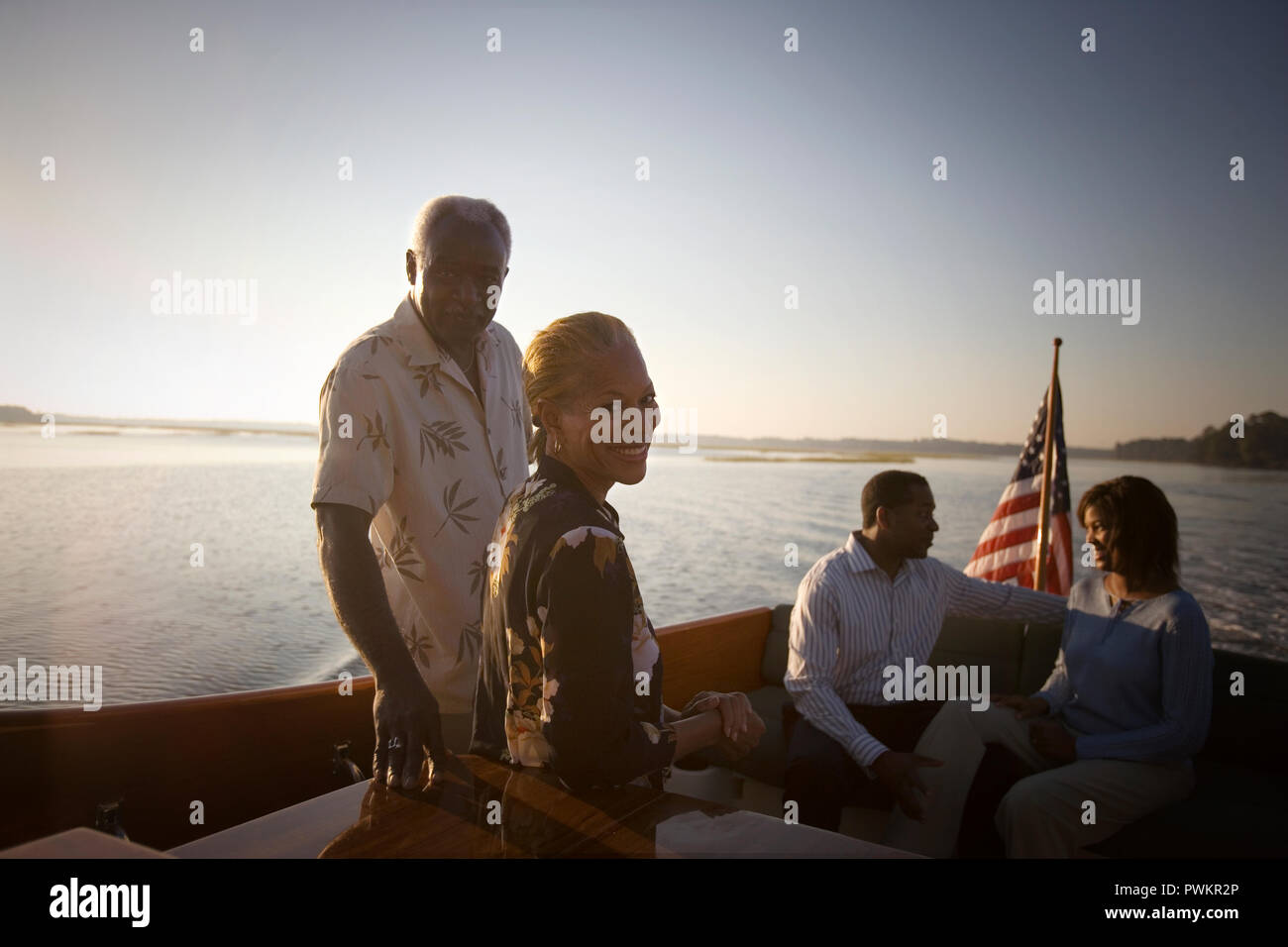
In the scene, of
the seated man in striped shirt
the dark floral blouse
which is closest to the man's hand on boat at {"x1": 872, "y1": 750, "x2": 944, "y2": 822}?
the seated man in striped shirt

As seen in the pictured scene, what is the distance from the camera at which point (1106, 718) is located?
2762 millimetres

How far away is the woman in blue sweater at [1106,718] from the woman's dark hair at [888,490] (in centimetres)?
63

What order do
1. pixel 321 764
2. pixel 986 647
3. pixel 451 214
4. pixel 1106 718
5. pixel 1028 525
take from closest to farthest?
pixel 451 214
pixel 321 764
pixel 1106 718
pixel 986 647
pixel 1028 525

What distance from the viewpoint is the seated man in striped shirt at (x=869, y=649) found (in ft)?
8.96

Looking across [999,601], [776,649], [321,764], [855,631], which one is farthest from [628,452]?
[776,649]

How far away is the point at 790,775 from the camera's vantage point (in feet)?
9.21

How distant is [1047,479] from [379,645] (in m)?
4.68

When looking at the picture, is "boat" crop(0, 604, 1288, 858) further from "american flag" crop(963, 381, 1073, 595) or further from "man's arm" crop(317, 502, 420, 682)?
"american flag" crop(963, 381, 1073, 595)

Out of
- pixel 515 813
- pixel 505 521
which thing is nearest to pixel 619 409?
pixel 505 521

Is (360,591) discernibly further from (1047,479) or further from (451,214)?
(1047,479)

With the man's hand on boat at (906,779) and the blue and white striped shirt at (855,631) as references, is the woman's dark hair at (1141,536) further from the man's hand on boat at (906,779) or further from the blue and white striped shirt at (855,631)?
the man's hand on boat at (906,779)
